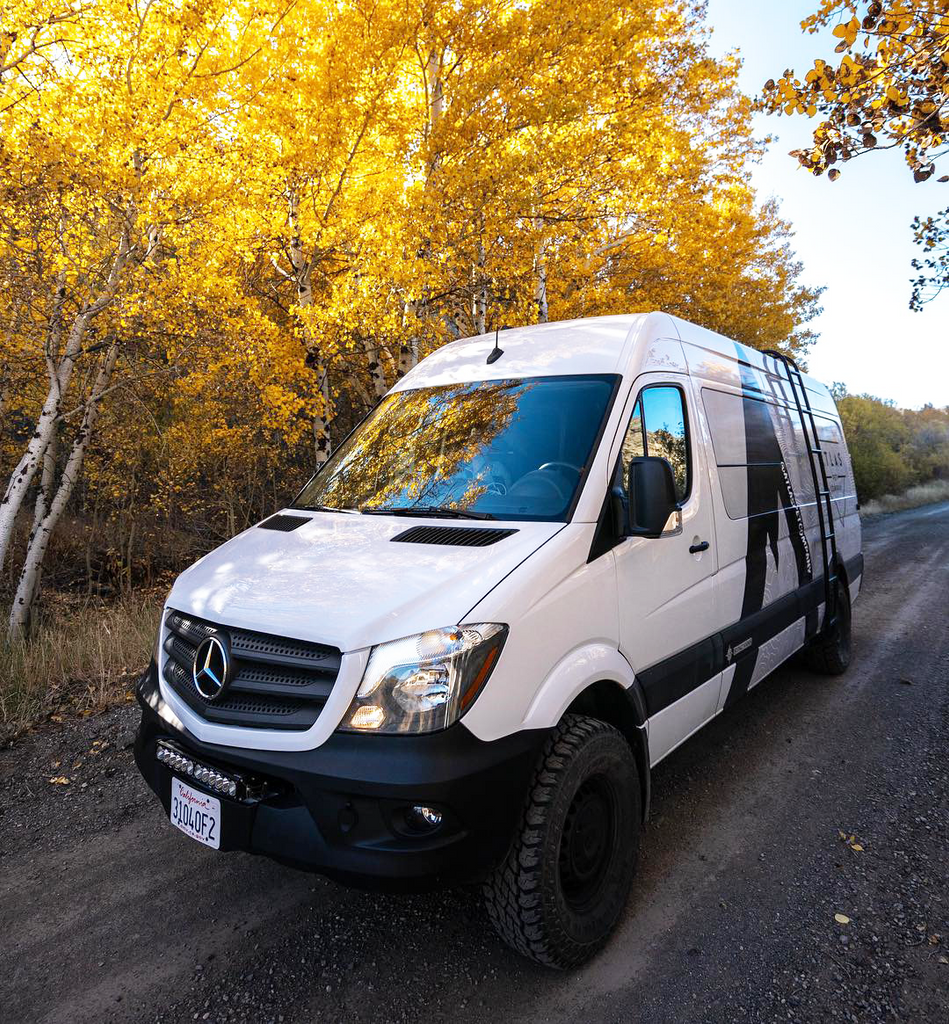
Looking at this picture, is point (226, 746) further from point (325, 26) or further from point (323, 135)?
point (325, 26)

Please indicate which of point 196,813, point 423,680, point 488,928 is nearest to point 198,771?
point 196,813

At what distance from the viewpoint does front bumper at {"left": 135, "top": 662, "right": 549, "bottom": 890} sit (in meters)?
1.91

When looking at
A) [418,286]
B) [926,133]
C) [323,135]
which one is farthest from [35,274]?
[926,133]

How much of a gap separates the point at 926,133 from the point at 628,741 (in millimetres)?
4537

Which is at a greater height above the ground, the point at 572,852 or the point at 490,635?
the point at 490,635

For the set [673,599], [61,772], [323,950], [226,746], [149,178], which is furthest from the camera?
[149,178]

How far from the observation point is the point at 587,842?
2.39 meters

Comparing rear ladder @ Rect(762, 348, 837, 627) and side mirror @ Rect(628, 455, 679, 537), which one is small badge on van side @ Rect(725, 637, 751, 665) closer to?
side mirror @ Rect(628, 455, 679, 537)

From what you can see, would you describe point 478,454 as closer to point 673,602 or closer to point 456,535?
point 456,535

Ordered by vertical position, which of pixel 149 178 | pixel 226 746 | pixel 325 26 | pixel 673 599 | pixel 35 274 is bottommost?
pixel 226 746

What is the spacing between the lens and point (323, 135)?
849 centimetres

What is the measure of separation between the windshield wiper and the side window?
2.16 feet

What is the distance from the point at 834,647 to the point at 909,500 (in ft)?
91.0

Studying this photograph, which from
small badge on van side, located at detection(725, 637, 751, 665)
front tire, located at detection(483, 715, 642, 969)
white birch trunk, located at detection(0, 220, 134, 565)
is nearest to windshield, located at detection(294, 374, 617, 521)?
front tire, located at detection(483, 715, 642, 969)
